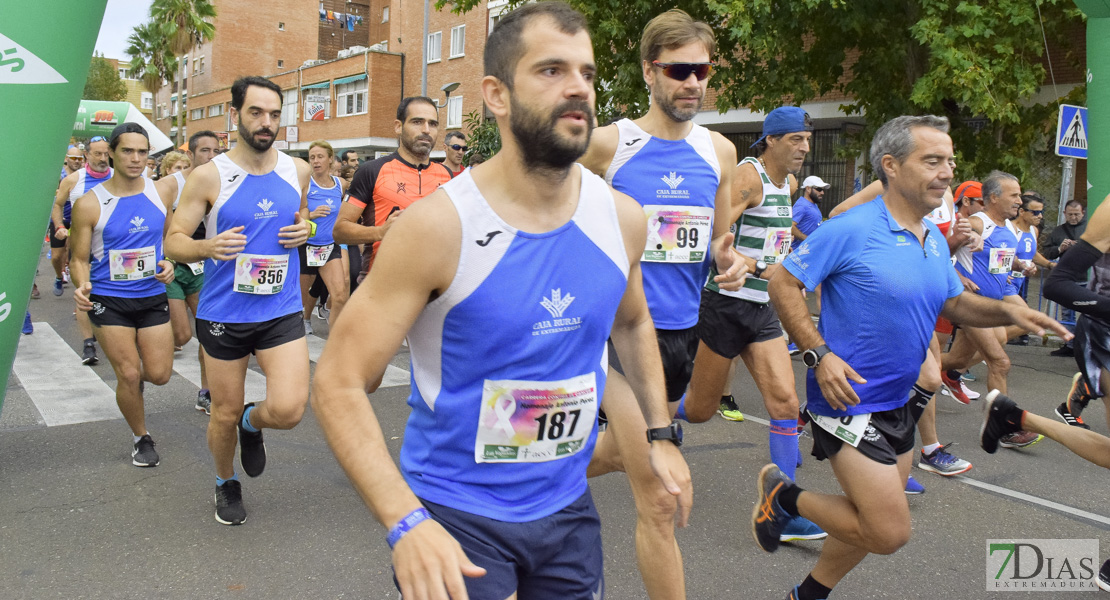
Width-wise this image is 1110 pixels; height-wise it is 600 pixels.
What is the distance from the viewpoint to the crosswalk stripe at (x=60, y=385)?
6.64 meters

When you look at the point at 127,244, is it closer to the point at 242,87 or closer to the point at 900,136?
the point at 242,87

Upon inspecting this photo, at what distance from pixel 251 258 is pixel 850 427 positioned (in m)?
3.12

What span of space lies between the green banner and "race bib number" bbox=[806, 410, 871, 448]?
2.90 meters

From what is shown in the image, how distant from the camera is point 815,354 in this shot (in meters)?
3.31

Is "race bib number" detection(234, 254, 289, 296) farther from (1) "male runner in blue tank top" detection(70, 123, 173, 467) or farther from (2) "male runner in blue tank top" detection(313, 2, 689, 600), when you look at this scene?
(2) "male runner in blue tank top" detection(313, 2, 689, 600)

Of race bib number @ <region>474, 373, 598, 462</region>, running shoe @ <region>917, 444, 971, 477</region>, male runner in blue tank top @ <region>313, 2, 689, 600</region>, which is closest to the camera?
male runner in blue tank top @ <region>313, 2, 689, 600</region>

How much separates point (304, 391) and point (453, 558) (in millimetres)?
2937

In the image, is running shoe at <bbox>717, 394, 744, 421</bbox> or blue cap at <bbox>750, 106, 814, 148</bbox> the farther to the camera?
running shoe at <bbox>717, 394, 744, 421</bbox>

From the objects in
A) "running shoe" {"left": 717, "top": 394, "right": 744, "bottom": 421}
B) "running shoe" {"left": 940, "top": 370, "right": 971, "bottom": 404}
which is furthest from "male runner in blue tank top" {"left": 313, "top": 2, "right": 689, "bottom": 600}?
"running shoe" {"left": 940, "top": 370, "right": 971, "bottom": 404}

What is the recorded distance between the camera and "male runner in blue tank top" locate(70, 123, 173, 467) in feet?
18.0

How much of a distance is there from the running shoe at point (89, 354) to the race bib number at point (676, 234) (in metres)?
6.89

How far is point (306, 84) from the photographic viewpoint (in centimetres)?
4725

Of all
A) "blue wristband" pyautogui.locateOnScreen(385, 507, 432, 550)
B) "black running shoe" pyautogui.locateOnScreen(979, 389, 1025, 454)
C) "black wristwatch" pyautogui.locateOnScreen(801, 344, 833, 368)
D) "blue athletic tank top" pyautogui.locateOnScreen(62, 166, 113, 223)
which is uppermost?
"blue athletic tank top" pyautogui.locateOnScreen(62, 166, 113, 223)

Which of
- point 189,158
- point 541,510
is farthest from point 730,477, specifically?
point 189,158
